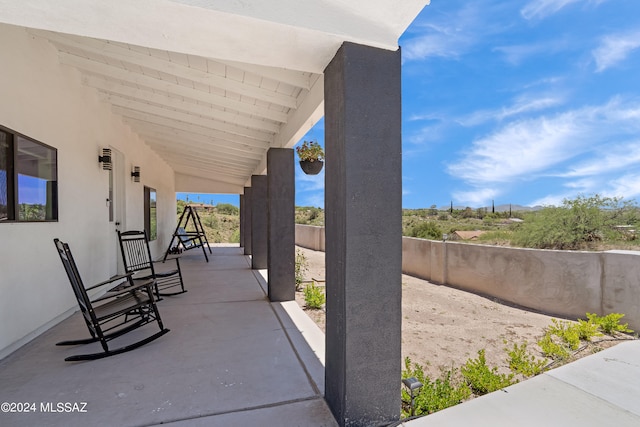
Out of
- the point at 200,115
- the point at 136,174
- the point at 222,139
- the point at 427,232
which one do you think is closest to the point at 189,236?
the point at 136,174

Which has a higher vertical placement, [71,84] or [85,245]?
[71,84]

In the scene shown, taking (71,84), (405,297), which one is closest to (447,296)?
(405,297)

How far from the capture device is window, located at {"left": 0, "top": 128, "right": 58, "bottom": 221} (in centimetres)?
254

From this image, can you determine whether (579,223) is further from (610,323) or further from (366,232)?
(366,232)

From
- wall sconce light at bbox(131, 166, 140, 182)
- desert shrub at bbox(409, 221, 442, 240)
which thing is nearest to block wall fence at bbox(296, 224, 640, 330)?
desert shrub at bbox(409, 221, 442, 240)

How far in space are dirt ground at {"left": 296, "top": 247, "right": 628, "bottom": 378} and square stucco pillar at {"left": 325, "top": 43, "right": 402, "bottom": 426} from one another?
4.44 feet

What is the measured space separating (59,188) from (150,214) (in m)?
4.14

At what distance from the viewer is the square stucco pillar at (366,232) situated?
5.38ft

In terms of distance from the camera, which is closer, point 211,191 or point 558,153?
point 211,191

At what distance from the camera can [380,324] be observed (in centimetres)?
170

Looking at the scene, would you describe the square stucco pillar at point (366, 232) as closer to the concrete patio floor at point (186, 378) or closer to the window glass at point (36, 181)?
the concrete patio floor at point (186, 378)

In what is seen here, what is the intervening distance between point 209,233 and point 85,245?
14333mm

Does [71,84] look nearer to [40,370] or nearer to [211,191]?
[40,370]

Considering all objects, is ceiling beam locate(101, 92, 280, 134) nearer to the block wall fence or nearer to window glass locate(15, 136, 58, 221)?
window glass locate(15, 136, 58, 221)
